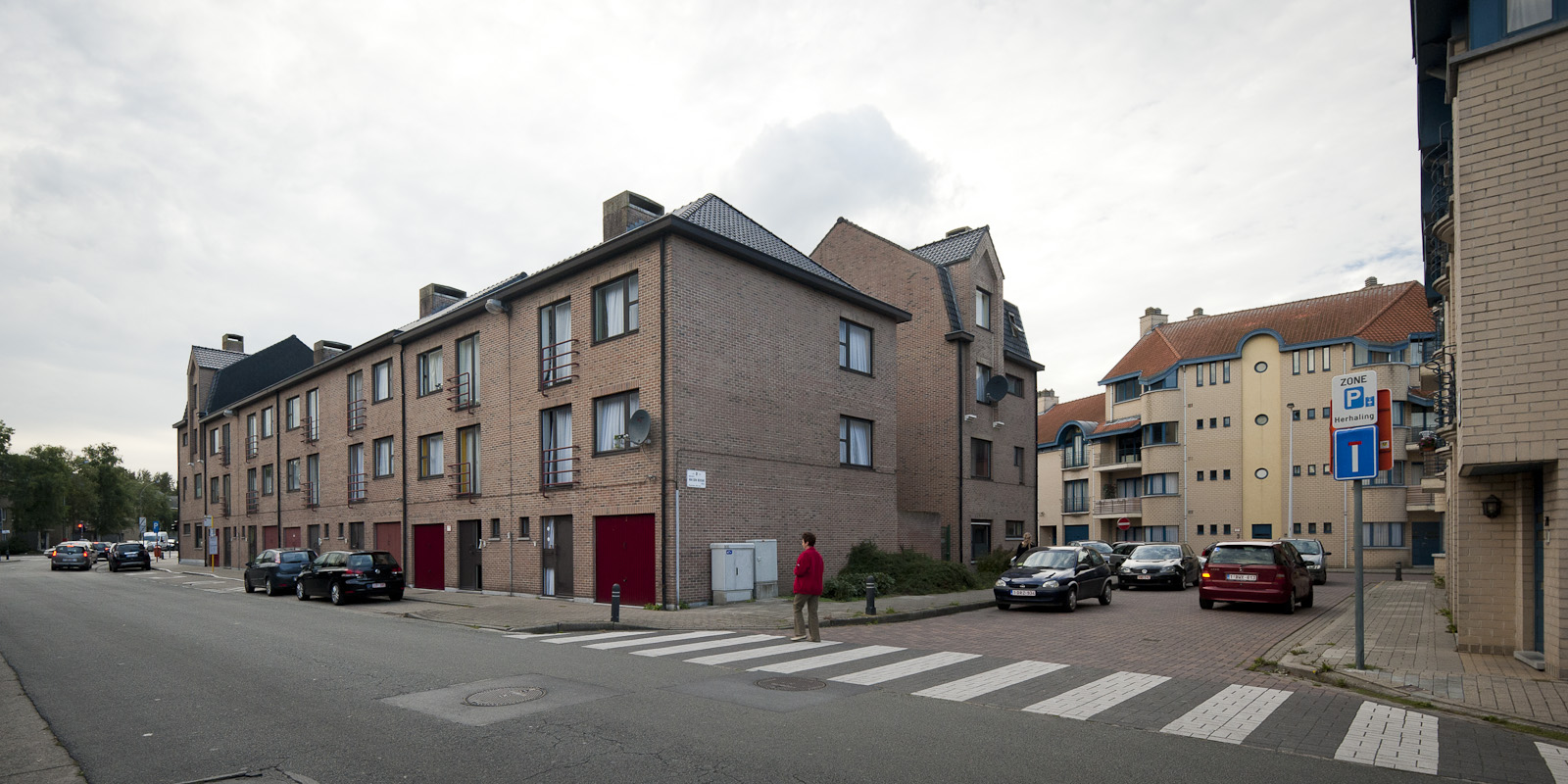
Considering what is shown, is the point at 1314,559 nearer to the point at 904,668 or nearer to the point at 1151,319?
the point at 904,668

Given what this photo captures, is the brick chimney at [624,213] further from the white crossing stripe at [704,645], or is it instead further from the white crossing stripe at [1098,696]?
the white crossing stripe at [1098,696]

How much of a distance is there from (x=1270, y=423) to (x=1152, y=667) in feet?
129

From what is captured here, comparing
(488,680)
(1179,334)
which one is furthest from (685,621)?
(1179,334)

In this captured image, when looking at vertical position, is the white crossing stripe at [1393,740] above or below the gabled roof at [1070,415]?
below

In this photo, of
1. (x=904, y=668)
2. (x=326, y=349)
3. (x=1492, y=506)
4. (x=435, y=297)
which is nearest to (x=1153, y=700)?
(x=904, y=668)

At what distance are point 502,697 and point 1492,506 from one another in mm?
12206

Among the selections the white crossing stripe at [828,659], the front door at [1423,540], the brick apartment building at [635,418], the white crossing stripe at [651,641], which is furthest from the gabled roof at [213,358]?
the front door at [1423,540]

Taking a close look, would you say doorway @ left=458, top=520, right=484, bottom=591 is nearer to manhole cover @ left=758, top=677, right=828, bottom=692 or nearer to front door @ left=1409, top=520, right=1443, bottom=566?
manhole cover @ left=758, top=677, right=828, bottom=692

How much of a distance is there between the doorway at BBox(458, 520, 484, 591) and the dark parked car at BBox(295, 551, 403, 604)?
7.29 feet

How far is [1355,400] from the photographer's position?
33.2 ft

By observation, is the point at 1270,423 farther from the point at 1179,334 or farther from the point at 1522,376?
the point at 1522,376

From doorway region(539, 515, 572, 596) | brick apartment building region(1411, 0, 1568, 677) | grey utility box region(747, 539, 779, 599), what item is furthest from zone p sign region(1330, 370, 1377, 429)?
doorway region(539, 515, 572, 596)

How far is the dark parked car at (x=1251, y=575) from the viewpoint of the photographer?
17.1m

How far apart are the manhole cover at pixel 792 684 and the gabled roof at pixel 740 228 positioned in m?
11.7
